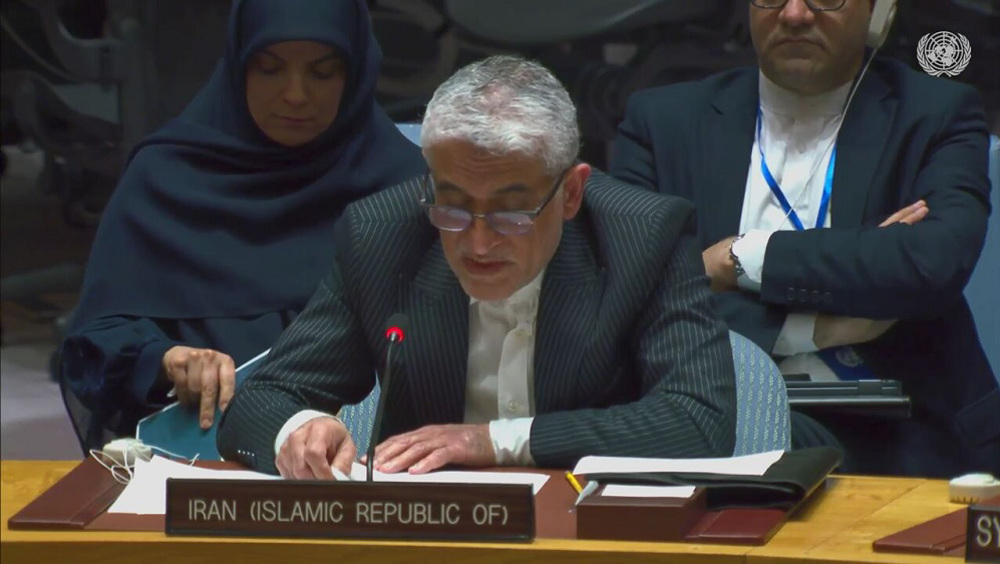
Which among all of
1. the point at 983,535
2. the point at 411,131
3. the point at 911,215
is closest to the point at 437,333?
the point at 983,535

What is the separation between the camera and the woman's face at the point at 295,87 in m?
3.39

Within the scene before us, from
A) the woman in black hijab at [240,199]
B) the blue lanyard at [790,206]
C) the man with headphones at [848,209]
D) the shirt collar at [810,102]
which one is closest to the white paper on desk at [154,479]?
the woman in black hijab at [240,199]

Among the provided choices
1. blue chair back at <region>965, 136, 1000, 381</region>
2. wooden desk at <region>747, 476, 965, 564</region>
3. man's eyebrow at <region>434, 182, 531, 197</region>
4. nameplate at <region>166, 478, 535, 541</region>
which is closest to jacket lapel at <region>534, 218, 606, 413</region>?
man's eyebrow at <region>434, 182, 531, 197</region>

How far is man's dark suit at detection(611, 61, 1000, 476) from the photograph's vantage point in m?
3.22

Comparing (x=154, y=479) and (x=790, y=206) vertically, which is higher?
(x=790, y=206)

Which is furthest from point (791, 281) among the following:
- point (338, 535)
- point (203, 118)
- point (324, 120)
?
point (338, 535)

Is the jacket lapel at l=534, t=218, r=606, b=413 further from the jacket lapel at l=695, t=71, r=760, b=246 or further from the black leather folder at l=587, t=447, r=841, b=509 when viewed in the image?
the jacket lapel at l=695, t=71, r=760, b=246

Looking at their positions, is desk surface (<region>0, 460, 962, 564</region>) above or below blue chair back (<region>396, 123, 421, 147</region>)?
below

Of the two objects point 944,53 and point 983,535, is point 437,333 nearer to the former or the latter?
point 983,535

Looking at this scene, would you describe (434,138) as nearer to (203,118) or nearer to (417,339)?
(417,339)

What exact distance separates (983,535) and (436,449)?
2.50 feet

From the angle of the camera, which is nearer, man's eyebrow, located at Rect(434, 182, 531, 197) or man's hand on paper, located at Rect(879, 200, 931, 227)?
man's eyebrow, located at Rect(434, 182, 531, 197)

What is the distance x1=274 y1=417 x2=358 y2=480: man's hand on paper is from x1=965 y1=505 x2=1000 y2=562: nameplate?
799 mm

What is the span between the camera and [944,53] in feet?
11.9
